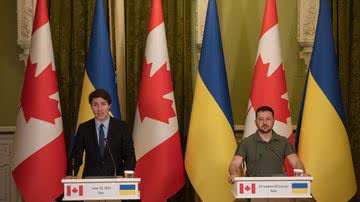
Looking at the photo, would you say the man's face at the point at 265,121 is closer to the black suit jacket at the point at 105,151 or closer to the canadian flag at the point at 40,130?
the black suit jacket at the point at 105,151

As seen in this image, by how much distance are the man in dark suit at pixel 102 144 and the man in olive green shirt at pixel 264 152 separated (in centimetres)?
72

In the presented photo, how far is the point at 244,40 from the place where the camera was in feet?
20.5

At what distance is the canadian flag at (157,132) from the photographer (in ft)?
17.6

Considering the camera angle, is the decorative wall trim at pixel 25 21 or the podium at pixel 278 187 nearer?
the podium at pixel 278 187

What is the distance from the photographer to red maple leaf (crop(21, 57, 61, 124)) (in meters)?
5.34

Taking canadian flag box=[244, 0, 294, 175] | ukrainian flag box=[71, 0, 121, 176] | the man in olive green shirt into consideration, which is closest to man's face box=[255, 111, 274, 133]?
the man in olive green shirt

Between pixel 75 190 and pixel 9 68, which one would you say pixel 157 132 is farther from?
pixel 9 68

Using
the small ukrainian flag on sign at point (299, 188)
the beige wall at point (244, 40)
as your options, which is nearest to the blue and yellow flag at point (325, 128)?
the beige wall at point (244, 40)

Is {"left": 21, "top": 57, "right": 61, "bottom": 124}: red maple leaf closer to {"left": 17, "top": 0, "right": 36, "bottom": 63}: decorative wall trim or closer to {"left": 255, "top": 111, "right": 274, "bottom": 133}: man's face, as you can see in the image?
{"left": 17, "top": 0, "right": 36, "bottom": 63}: decorative wall trim

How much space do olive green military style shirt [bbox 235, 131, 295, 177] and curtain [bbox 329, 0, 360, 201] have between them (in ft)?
5.56

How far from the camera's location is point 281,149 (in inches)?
172

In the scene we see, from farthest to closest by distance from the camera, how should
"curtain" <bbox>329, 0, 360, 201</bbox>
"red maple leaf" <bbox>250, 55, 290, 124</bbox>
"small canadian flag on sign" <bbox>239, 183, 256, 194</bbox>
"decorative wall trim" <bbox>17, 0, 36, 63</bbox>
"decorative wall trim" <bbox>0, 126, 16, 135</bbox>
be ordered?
"decorative wall trim" <bbox>0, 126, 16, 135</bbox>
"decorative wall trim" <bbox>17, 0, 36, 63</bbox>
"curtain" <bbox>329, 0, 360, 201</bbox>
"red maple leaf" <bbox>250, 55, 290, 124</bbox>
"small canadian flag on sign" <bbox>239, 183, 256, 194</bbox>

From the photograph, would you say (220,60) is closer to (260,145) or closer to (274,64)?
(274,64)

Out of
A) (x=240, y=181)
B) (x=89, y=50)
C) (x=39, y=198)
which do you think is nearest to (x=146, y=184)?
(x=39, y=198)
